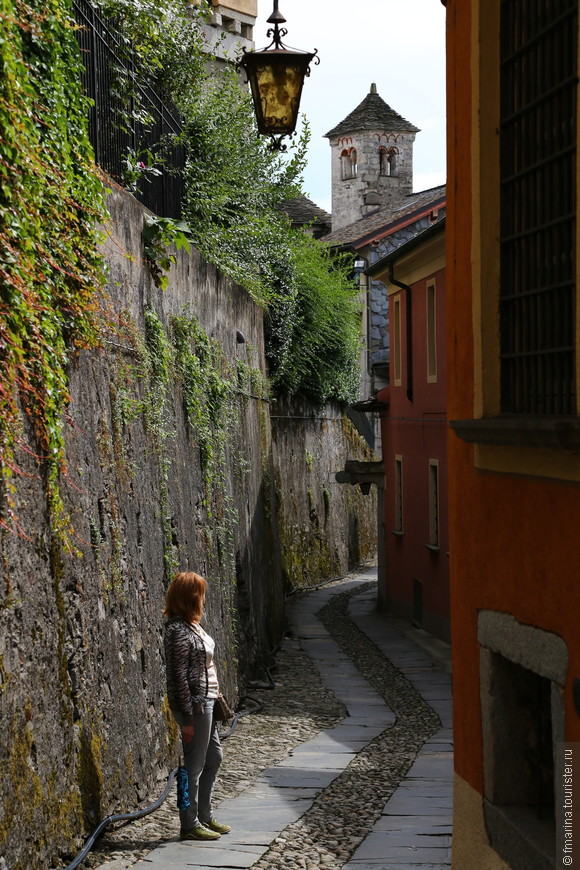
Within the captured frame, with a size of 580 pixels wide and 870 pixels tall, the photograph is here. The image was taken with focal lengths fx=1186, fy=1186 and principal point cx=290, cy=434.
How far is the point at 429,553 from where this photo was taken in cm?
2042

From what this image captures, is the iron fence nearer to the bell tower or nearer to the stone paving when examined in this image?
the stone paving

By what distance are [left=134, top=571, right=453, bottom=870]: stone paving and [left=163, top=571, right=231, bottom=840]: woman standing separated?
26 centimetres

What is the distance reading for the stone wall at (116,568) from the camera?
5.73 metres

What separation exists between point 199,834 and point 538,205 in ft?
13.8

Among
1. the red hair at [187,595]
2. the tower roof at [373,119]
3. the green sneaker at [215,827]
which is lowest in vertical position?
the green sneaker at [215,827]

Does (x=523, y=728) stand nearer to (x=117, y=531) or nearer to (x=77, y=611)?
(x=77, y=611)

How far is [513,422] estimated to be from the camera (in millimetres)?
4645

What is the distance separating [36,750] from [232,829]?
6.50 ft

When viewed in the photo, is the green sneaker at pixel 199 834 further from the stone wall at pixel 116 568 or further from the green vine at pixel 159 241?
the green vine at pixel 159 241

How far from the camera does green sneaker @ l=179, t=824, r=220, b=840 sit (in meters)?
6.94

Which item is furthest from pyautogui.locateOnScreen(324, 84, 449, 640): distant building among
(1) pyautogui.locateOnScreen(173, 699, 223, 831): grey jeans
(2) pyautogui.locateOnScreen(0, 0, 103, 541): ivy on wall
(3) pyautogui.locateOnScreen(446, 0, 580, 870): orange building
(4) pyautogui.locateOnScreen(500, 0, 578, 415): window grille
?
(4) pyautogui.locateOnScreen(500, 0, 578, 415): window grille

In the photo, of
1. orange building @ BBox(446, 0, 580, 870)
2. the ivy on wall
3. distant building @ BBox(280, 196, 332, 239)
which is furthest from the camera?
distant building @ BBox(280, 196, 332, 239)

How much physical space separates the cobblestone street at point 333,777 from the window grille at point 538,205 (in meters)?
3.10

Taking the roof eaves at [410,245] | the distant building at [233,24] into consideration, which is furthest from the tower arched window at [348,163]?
the roof eaves at [410,245]
